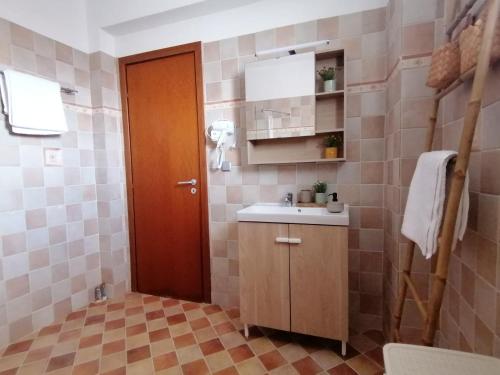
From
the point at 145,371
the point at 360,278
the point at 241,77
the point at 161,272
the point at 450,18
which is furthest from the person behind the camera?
the point at 161,272

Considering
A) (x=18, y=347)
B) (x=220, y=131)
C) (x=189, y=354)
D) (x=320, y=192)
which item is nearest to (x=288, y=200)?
(x=320, y=192)

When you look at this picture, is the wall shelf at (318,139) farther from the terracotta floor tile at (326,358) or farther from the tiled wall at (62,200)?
the tiled wall at (62,200)

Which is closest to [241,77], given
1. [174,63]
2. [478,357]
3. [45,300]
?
[174,63]

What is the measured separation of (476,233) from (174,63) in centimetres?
217

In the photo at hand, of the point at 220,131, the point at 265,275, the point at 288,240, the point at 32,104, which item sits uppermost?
the point at 32,104

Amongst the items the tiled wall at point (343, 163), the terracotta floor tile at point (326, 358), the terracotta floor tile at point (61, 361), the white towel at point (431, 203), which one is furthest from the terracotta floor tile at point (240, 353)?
the white towel at point (431, 203)

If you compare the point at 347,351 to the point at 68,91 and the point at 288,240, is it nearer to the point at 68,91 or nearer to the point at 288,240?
the point at 288,240

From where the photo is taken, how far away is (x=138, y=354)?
1498mm

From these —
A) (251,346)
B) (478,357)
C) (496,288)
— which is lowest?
(251,346)

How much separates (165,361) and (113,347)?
1.27 ft

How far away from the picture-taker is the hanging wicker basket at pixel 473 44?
742mm

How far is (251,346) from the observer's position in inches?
61.3

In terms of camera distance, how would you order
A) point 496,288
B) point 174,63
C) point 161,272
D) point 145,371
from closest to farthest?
point 496,288 → point 145,371 → point 174,63 → point 161,272

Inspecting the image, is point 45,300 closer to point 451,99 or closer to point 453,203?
point 453,203
